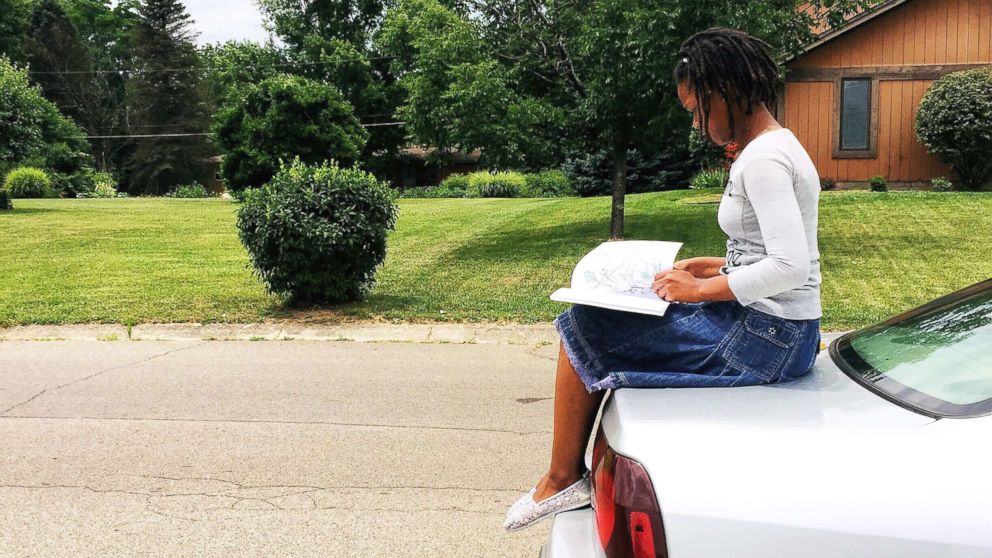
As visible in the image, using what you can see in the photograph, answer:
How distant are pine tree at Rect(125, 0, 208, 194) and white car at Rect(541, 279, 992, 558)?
64.9 m

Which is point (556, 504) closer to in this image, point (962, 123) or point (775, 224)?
point (775, 224)

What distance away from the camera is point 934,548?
1.72 m

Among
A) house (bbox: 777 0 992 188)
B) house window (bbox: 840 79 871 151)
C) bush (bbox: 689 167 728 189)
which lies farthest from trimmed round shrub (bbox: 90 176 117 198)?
house window (bbox: 840 79 871 151)

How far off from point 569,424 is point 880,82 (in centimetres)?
1984

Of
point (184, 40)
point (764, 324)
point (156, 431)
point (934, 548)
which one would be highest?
point (184, 40)

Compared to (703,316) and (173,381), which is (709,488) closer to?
(703,316)

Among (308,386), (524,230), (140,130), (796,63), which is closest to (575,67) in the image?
(524,230)

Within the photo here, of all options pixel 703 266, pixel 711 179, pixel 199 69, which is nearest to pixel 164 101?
pixel 199 69

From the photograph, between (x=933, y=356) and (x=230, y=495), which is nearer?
(x=933, y=356)

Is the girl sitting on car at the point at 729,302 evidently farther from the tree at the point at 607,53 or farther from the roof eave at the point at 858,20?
the roof eave at the point at 858,20

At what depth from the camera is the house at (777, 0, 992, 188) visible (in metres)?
19.6

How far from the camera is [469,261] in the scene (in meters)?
13.2

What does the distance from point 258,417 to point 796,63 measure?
17.3 m

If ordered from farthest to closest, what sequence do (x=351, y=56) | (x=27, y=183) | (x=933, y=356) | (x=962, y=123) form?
(x=351, y=56), (x=27, y=183), (x=962, y=123), (x=933, y=356)
